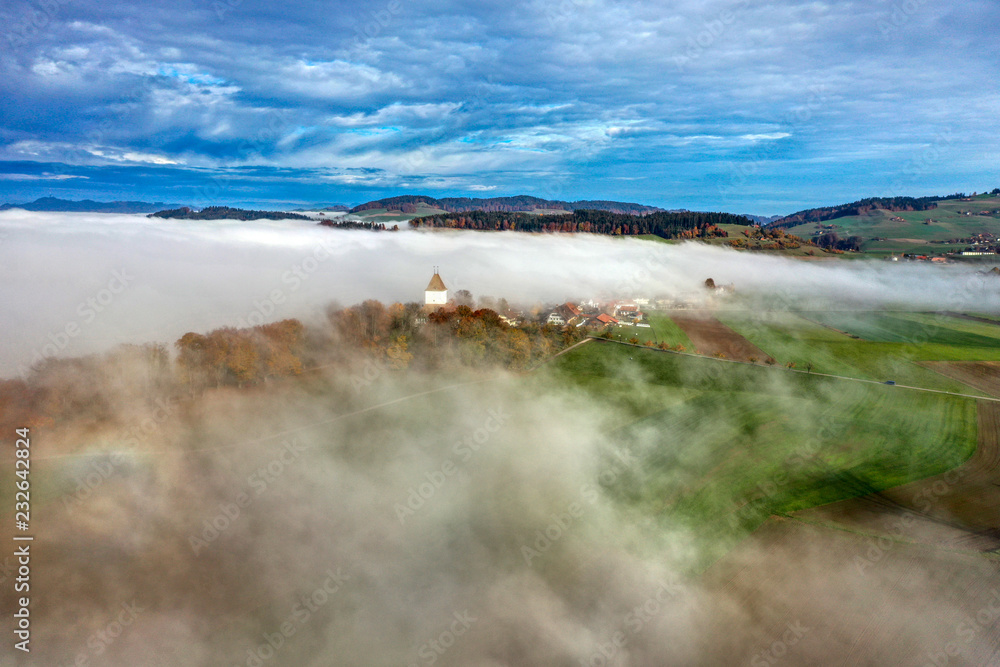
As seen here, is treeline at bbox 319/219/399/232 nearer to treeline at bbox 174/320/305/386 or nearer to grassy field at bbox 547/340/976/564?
treeline at bbox 174/320/305/386

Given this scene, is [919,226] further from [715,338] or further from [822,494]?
[822,494]

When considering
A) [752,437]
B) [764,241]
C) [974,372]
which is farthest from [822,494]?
[764,241]

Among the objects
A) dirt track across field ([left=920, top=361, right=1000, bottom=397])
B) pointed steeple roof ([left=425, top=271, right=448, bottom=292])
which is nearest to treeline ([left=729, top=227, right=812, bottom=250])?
dirt track across field ([left=920, top=361, right=1000, bottom=397])

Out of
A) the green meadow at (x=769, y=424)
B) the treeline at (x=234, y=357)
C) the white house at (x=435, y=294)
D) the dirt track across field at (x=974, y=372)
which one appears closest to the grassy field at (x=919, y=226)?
the green meadow at (x=769, y=424)

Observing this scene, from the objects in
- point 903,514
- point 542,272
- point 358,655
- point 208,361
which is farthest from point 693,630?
point 542,272

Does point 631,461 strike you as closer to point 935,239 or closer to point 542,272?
point 542,272

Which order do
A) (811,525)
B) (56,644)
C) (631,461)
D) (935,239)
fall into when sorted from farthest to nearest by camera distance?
1. (935,239)
2. (631,461)
3. (811,525)
4. (56,644)
